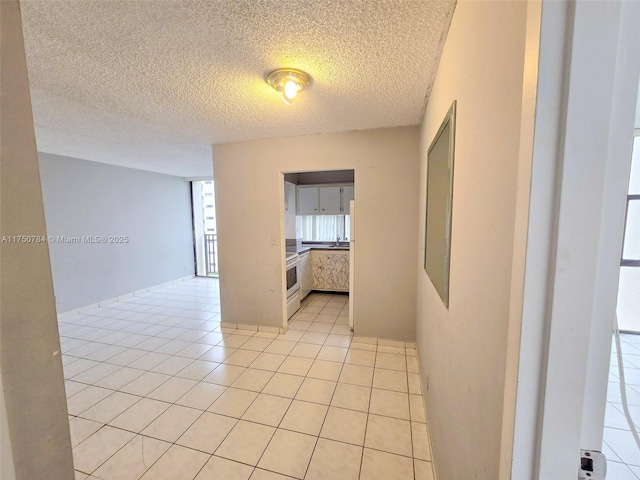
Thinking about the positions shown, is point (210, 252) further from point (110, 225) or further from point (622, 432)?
point (622, 432)

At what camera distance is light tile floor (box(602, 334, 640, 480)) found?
1503mm

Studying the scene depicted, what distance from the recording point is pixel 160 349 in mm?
3016

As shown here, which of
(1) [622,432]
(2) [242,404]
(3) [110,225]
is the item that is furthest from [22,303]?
(3) [110,225]

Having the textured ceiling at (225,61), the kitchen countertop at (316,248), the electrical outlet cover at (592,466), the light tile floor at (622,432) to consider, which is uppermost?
the textured ceiling at (225,61)

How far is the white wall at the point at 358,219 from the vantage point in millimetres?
2846

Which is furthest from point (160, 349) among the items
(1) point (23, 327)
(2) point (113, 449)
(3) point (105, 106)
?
(1) point (23, 327)

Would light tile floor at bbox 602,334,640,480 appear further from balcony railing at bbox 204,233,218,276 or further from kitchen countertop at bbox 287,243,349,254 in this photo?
balcony railing at bbox 204,233,218,276

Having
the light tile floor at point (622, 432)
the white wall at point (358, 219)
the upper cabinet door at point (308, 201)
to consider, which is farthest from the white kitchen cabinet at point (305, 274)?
the light tile floor at point (622, 432)

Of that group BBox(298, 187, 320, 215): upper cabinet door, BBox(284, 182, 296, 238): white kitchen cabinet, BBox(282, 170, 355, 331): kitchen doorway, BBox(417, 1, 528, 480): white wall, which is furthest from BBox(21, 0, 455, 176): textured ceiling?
BBox(298, 187, 320, 215): upper cabinet door

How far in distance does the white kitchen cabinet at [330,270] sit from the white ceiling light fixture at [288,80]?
10.6 ft

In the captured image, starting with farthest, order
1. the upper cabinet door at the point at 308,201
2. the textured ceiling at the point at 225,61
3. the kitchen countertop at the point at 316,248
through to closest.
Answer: the upper cabinet door at the point at 308,201
the kitchen countertop at the point at 316,248
the textured ceiling at the point at 225,61

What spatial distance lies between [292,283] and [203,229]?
3.85 metres

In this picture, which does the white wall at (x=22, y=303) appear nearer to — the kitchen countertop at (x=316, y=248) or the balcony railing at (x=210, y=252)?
the kitchen countertop at (x=316, y=248)

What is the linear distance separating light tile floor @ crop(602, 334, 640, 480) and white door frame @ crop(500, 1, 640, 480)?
1779 millimetres
